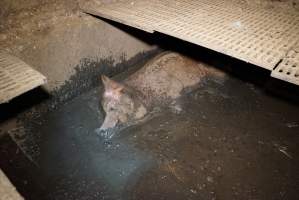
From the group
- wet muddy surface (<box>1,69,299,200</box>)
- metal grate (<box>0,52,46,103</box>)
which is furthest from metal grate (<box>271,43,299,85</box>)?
metal grate (<box>0,52,46,103</box>)

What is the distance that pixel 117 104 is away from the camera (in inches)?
138

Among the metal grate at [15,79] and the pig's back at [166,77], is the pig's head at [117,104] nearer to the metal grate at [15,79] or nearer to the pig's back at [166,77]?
the pig's back at [166,77]

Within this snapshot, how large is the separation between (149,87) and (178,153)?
1088mm

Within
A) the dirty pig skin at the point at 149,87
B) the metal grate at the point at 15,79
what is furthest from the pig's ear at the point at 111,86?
the metal grate at the point at 15,79

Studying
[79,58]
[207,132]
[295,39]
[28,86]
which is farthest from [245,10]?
[28,86]

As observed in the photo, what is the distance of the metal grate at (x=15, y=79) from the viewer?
2.13 m

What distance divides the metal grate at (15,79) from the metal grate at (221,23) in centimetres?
134

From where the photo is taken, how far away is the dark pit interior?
9.61 ft

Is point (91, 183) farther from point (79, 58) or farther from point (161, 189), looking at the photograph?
point (79, 58)

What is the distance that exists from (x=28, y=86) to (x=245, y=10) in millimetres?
2698

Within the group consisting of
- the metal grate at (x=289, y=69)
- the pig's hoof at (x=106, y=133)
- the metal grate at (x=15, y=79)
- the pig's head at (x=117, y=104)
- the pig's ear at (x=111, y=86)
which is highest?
the metal grate at (x=289, y=69)

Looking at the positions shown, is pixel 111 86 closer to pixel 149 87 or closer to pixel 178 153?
pixel 149 87

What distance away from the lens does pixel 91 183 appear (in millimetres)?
2986

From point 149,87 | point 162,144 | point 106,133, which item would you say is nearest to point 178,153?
point 162,144
